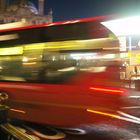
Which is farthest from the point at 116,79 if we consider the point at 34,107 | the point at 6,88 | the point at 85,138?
the point at 6,88

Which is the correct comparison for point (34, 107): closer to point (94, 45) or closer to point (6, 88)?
point (6, 88)

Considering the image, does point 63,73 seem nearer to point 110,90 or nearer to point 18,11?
point 110,90

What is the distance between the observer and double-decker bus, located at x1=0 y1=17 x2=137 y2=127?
776 cm

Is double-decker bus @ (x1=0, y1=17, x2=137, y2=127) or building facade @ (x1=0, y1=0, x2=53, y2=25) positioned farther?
building facade @ (x1=0, y1=0, x2=53, y2=25)

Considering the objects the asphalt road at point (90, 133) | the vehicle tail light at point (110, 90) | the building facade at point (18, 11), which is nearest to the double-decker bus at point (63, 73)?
the vehicle tail light at point (110, 90)

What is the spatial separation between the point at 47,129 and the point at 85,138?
106cm

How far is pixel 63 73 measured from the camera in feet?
27.4

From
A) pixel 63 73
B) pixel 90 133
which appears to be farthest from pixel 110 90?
pixel 90 133

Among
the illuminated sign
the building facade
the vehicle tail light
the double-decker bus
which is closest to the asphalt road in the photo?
the double-decker bus

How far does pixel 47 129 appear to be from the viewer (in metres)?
9.07

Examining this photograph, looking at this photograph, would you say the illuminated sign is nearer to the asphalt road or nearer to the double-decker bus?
the double-decker bus

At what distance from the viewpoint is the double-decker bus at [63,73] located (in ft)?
25.5

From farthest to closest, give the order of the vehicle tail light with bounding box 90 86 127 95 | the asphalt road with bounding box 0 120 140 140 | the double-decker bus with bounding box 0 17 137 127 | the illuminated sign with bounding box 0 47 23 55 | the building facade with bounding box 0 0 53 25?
the building facade with bounding box 0 0 53 25 < the illuminated sign with bounding box 0 47 23 55 < the asphalt road with bounding box 0 120 140 140 < the double-decker bus with bounding box 0 17 137 127 < the vehicle tail light with bounding box 90 86 127 95

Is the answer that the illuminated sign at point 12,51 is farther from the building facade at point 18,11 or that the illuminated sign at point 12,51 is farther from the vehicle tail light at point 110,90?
the building facade at point 18,11
